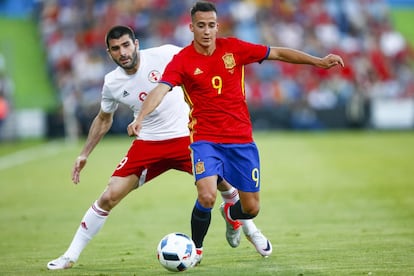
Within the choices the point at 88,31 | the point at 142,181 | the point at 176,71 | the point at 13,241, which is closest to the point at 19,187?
the point at 13,241

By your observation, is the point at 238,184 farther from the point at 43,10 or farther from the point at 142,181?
the point at 43,10

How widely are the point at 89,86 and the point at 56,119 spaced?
241 cm

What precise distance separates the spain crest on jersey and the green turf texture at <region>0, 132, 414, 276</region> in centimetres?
185

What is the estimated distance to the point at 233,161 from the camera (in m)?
8.55

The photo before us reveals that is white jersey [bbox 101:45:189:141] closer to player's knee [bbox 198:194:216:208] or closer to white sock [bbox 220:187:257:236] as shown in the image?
white sock [bbox 220:187:257:236]

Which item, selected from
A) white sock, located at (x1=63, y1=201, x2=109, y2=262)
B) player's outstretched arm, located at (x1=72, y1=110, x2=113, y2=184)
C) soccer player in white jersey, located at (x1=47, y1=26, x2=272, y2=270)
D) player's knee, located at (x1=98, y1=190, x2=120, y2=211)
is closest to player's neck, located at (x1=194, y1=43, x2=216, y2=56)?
soccer player in white jersey, located at (x1=47, y1=26, x2=272, y2=270)

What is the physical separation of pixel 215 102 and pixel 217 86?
5.8 inches

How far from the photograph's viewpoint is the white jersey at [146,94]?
9.20 m

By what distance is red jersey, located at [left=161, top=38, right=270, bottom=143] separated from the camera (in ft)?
27.5

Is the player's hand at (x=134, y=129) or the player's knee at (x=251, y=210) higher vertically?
the player's hand at (x=134, y=129)

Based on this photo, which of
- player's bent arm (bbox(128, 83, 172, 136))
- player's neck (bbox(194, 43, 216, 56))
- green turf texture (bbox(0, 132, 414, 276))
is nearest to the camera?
player's bent arm (bbox(128, 83, 172, 136))

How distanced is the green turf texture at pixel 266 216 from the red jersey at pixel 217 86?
1.26 metres

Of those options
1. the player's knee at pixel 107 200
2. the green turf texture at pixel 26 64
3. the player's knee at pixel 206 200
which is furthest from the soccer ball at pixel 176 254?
the green turf texture at pixel 26 64

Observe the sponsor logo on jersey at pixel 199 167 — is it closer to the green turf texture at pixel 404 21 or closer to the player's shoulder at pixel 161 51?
the player's shoulder at pixel 161 51
